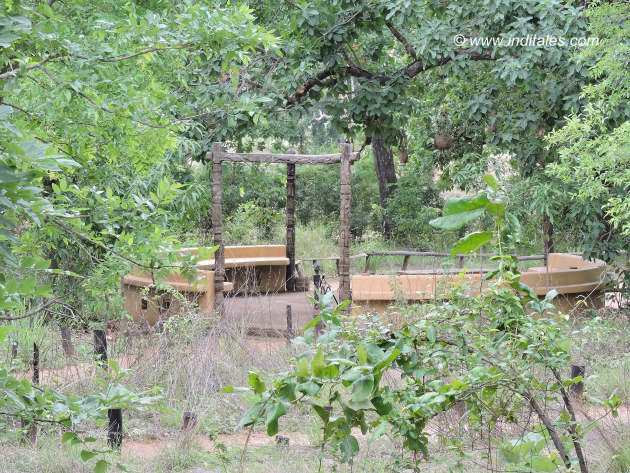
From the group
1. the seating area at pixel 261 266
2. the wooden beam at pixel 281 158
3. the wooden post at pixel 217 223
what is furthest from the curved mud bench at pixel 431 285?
the seating area at pixel 261 266

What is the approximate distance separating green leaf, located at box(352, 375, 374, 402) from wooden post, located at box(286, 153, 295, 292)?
36.4 feet

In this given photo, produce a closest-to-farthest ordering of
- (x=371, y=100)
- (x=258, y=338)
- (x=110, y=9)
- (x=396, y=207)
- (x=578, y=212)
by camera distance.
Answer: (x=110, y=9) → (x=258, y=338) → (x=578, y=212) → (x=371, y=100) → (x=396, y=207)

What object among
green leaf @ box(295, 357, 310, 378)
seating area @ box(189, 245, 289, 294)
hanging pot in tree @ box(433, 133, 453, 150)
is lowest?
green leaf @ box(295, 357, 310, 378)

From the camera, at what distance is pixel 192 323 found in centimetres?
797

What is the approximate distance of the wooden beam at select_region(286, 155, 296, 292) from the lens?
43.7ft

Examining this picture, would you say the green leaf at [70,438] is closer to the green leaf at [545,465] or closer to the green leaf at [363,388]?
the green leaf at [363,388]

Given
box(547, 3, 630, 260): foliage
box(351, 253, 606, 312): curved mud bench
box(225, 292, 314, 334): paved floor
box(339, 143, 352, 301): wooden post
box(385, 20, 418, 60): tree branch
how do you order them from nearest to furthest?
box(547, 3, 630, 260): foliage < box(225, 292, 314, 334): paved floor < box(351, 253, 606, 312): curved mud bench < box(339, 143, 352, 301): wooden post < box(385, 20, 418, 60): tree branch

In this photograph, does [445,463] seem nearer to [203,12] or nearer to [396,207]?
[203,12]

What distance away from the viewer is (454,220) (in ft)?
7.13

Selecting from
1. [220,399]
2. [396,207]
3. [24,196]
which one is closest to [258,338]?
[220,399]

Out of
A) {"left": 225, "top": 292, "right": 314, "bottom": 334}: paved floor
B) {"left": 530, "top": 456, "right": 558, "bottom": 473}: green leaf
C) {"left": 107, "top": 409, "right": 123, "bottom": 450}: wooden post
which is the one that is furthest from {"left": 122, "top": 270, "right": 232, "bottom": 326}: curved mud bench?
{"left": 530, "top": 456, "right": 558, "bottom": 473}: green leaf

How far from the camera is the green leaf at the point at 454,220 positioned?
214cm

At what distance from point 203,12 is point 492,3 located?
7.37m

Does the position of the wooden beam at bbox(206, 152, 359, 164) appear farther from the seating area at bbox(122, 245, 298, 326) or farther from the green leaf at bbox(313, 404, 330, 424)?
the green leaf at bbox(313, 404, 330, 424)
